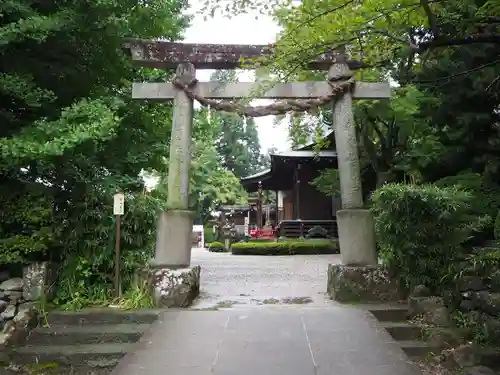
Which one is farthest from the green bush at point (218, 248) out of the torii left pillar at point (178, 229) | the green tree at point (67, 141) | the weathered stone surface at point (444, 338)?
the weathered stone surface at point (444, 338)

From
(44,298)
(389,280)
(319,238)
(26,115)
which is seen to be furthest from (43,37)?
(319,238)

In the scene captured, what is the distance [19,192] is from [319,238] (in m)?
16.0

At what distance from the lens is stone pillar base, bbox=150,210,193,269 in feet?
22.7

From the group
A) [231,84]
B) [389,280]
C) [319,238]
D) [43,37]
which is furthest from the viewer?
[319,238]

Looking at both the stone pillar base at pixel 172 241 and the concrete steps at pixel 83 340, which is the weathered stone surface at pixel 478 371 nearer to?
the concrete steps at pixel 83 340

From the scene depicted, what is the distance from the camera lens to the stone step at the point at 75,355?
5227 mm

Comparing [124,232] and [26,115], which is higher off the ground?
[26,115]

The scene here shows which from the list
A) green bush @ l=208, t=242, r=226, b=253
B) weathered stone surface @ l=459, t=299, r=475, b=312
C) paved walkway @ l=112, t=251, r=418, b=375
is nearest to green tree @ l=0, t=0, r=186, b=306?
paved walkway @ l=112, t=251, r=418, b=375

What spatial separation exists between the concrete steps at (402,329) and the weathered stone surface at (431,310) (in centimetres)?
17

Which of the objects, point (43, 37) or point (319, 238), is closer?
point (43, 37)

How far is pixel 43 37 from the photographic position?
612 centimetres

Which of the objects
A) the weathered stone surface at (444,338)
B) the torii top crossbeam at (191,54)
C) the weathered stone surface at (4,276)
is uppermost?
the torii top crossbeam at (191,54)

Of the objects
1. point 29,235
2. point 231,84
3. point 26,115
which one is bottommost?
point 29,235

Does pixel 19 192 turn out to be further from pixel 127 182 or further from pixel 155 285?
pixel 155 285
